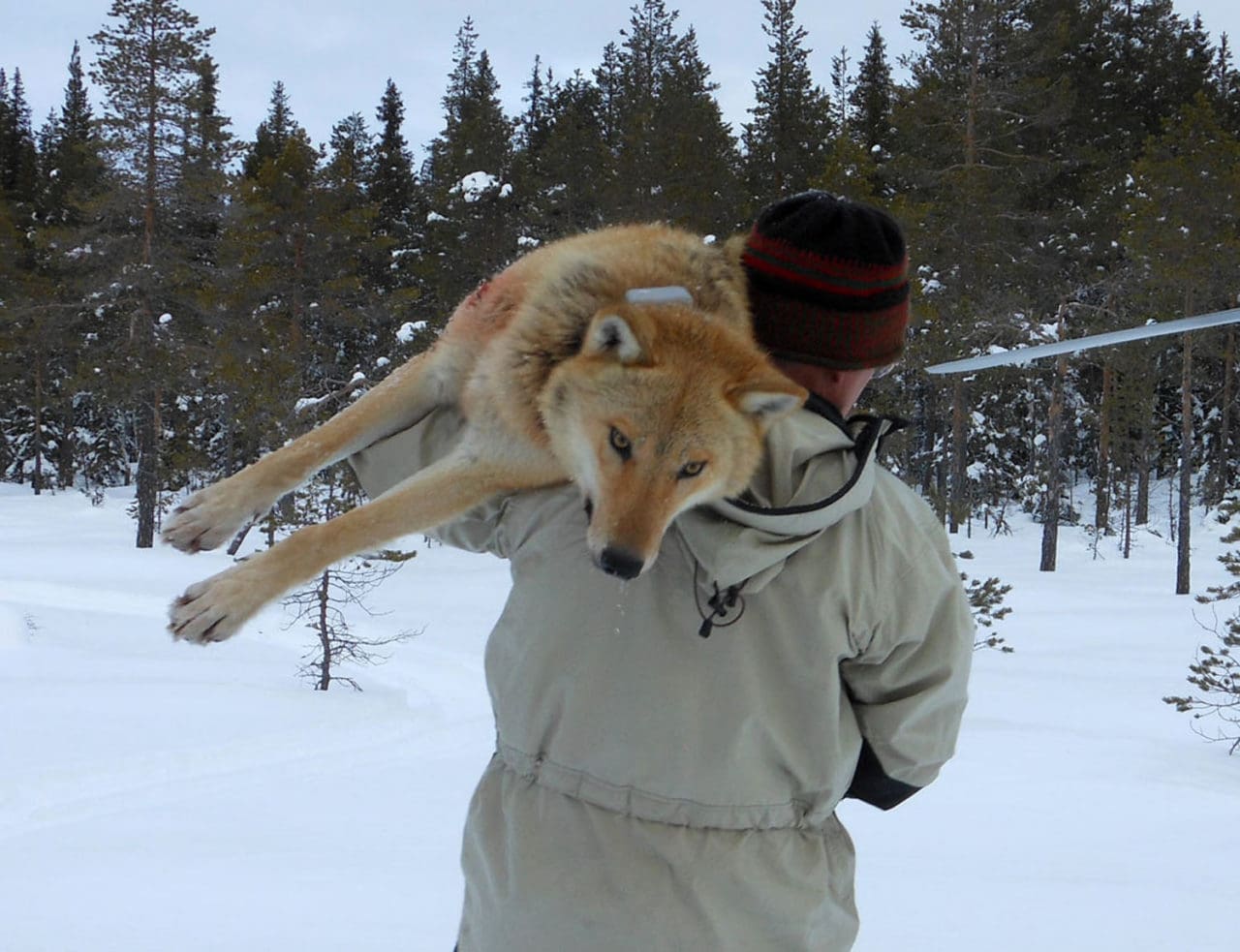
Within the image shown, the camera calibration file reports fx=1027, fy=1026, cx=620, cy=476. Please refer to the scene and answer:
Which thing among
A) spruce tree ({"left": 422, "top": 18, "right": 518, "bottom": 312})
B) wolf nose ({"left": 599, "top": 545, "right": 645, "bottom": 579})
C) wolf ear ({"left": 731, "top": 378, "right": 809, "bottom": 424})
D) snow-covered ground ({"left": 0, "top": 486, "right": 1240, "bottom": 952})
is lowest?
snow-covered ground ({"left": 0, "top": 486, "right": 1240, "bottom": 952})

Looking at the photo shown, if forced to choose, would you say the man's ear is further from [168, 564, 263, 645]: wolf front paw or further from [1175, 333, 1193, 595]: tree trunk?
[1175, 333, 1193, 595]: tree trunk

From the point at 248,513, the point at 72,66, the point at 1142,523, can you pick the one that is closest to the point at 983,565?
the point at 1142,523

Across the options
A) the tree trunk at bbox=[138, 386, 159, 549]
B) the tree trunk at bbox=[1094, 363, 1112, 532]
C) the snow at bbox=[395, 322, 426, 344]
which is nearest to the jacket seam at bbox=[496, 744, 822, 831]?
the snow at bbox=[395, 322, 426, 344]

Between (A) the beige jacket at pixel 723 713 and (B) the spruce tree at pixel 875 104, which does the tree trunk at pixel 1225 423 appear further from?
(A) the beige jacket at pixel 723 713

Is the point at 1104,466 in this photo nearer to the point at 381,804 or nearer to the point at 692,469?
the point at 381,804

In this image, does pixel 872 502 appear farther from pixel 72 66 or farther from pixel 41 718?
pixel 72 66

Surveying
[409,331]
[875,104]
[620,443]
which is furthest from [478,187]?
[620,443]

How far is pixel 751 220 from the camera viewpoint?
2441cm

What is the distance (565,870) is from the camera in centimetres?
165

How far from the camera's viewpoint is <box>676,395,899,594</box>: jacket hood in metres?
1.54

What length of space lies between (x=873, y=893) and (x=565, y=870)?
15.0ft

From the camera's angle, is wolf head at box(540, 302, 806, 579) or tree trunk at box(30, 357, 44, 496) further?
tree trunk at box(30, 357, 44, 496)

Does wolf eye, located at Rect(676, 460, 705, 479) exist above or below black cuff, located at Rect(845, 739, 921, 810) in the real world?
above

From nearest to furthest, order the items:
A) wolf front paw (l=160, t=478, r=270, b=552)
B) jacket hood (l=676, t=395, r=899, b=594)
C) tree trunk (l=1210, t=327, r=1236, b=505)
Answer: jacket hood (l=676, t=395, r=899, b=594), wolf front paw (l=160, t=478, r=270, b=552), tree trunk (l=1210, t=327, r=1236, b=505)
